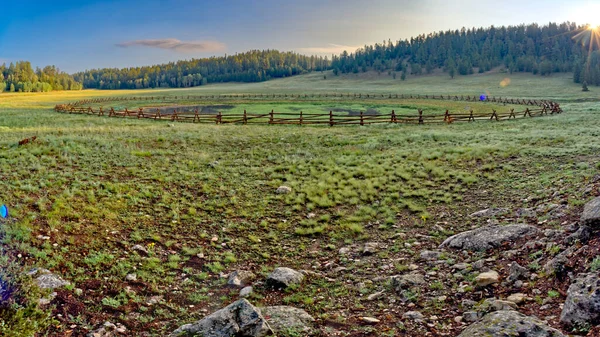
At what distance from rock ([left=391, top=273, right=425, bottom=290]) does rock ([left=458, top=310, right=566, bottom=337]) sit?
2141mm

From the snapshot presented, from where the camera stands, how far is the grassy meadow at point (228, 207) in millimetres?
7910

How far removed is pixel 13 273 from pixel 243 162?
12663 mm

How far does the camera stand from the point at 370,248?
1016 centimetres

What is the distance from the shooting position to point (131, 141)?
2202 centimetres

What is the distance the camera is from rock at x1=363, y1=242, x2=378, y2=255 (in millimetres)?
9984

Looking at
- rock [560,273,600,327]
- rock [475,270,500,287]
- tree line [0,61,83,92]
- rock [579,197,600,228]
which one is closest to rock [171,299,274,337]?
rock [475,270,500,287]

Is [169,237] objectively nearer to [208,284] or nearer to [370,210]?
[208,284]

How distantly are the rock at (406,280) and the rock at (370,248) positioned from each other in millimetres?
1653

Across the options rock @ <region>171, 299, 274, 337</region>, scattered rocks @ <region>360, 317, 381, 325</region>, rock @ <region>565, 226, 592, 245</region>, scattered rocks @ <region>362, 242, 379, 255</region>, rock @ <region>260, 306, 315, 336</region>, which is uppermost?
rock @ <region>565, 226, 592, 245</region>

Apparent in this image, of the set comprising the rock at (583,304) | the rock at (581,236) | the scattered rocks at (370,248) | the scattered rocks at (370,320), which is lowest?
the scattered rocks at (370,320)

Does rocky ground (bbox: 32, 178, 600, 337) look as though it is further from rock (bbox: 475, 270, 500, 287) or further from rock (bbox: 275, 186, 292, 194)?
rock (bbox: 275, 186, 292, 194)

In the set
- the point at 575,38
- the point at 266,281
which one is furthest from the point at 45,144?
the point at 575,38

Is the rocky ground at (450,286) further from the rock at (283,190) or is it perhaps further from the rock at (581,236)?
the rock at (283,190)

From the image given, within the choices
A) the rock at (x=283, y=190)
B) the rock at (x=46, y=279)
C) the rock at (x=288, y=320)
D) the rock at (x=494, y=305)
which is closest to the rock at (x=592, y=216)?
the rock at (x=494, y=305)
